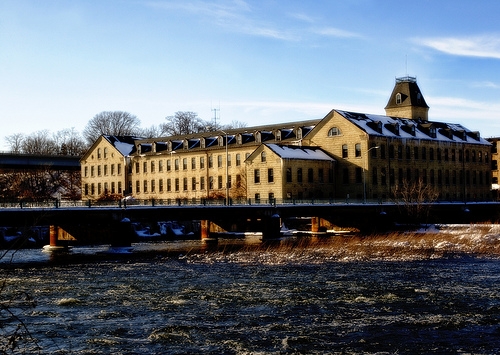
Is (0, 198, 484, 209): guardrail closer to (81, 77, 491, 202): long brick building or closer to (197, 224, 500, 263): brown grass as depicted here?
(81, 77, 491, 202): long brick building

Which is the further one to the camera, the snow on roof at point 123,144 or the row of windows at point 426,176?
the snow on roof at point 123,144

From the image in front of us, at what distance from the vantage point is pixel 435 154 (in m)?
96.6

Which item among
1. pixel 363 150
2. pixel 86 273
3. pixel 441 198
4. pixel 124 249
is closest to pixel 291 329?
pixel 86 273

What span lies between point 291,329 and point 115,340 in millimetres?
5390

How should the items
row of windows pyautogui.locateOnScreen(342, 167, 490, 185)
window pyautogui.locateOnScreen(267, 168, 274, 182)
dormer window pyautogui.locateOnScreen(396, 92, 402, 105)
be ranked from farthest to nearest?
dormer window pyautogui.locateOnScreen(396, 92, 402, 105)
row of windows pyautogui.locateOnScreen(342, 167, 490, 185)
window pyautogui.locateOnScreen(267, 168, 274, 182)

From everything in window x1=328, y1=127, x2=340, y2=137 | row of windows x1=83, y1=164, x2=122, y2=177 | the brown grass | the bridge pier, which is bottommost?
the brown grass

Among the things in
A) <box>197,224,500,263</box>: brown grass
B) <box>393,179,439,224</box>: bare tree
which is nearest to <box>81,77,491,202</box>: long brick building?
<box>393,179,439,224</box>: bare tree

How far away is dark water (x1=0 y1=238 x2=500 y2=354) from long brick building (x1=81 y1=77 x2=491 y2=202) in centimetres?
4104

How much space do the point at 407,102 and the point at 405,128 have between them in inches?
543

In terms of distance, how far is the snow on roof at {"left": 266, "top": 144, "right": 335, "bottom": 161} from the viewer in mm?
84769

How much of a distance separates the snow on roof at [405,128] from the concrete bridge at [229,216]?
1220 cm

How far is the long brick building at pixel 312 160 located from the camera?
87.0m

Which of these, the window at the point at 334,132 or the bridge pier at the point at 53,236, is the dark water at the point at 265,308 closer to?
the bridge pier at the point at 53,236

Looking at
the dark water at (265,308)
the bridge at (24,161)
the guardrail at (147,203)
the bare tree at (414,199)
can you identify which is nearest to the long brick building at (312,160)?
the bare tree at (414,199)
